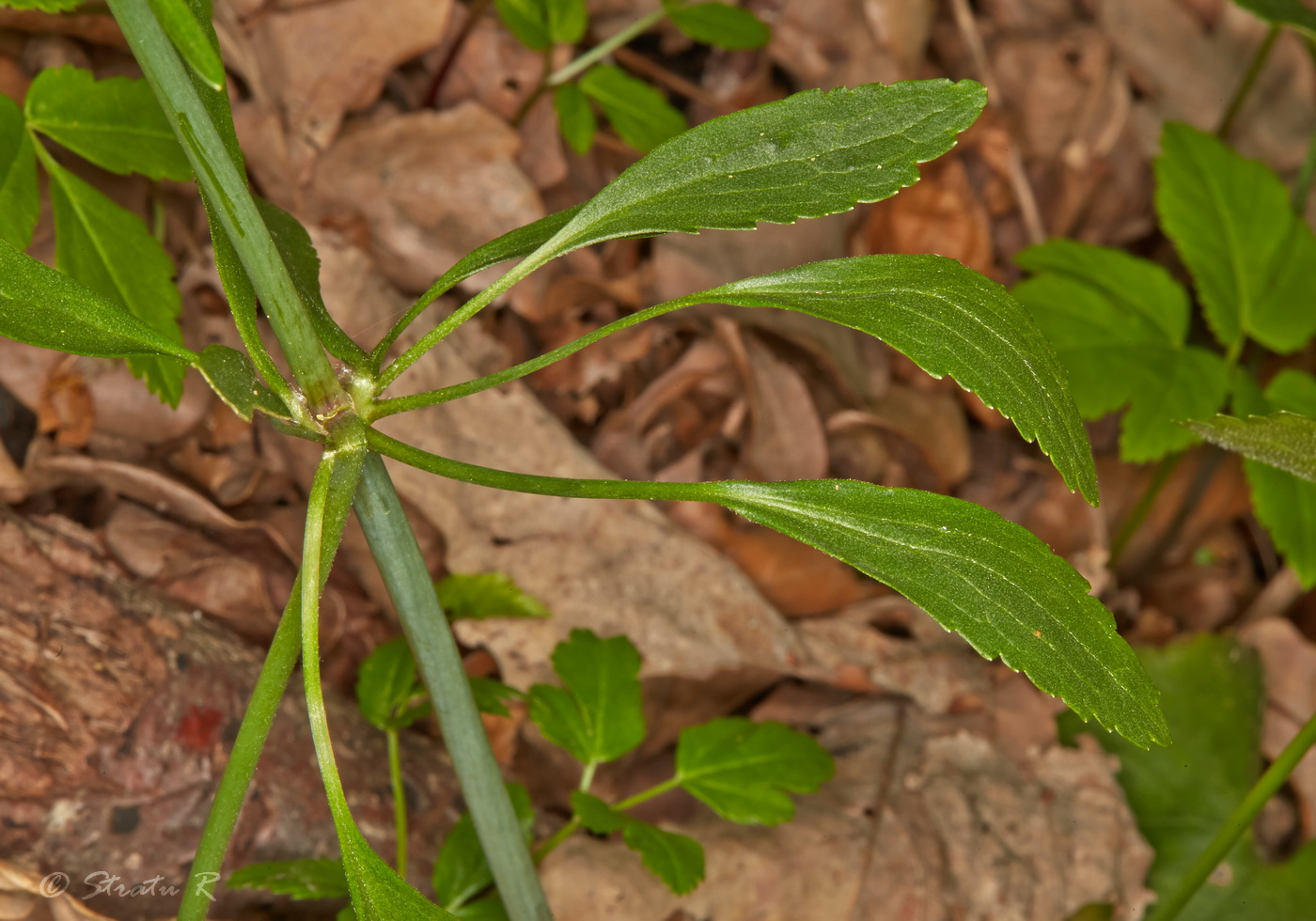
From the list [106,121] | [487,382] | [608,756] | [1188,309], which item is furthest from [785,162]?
[1188,309]

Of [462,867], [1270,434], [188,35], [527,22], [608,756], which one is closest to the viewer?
[188,35]

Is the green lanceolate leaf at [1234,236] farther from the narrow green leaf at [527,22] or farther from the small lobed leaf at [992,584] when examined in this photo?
the small lobed leaf at [992,584]

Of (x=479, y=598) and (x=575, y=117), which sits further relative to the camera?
(x=575, y=117)

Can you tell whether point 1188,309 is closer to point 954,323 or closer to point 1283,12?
point 1283,12

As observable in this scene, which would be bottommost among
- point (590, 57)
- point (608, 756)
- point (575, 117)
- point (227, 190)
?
point (608, 756)

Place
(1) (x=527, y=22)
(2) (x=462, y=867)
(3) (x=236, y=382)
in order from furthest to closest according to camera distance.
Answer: (1) (x=527, y=22) → (2) (x=462, y=867) → (3) (x=236, y=382)

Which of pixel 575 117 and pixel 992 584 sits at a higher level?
pixel 575 117

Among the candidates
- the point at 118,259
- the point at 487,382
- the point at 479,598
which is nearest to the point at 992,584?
the point at 487,382

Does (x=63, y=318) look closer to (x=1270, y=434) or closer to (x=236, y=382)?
(x=236, y=382)
